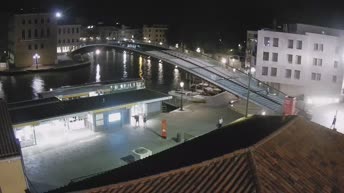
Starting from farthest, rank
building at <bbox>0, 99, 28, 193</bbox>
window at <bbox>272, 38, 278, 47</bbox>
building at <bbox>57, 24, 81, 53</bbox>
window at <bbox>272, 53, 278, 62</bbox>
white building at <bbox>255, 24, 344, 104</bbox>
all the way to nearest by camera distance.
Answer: building at <bbox>57, 24, 81, 53</bbox>
window at <bbox>272, 53, 278, 62</bbox>
window at <bbox>272, 38, 278, 47</bbox>
white building at <bbox>255, 24, 344, 104</bbox>
building at <bbox>0, 99, 28, 193</bbox>

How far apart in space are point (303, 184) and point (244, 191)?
1055 millimetres

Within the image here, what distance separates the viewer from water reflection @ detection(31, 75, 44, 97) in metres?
44.8

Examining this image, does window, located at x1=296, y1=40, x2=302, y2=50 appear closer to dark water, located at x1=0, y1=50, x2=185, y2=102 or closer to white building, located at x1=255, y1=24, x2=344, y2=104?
white building, located at x1=255, y1=24, x2=344, y2=104

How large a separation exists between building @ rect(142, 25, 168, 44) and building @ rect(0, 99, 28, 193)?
8157cm

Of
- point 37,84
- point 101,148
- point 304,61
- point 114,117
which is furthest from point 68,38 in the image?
point 101,148

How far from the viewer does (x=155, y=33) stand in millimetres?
96125

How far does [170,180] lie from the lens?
6.41 meters

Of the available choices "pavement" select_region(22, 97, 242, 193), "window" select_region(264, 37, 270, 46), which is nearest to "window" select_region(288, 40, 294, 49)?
"window" select_region(264, 37, 270, 46)

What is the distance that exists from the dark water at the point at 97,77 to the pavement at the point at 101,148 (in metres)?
18.5

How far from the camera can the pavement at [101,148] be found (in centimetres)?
1633

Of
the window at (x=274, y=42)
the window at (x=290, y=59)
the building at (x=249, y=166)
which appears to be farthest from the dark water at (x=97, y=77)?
the building at (x=249, y=166)

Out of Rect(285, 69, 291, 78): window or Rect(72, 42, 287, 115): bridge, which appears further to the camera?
Rect(285, 69, 291, 78): window

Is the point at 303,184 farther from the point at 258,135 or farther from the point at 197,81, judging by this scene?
the point at 197,81

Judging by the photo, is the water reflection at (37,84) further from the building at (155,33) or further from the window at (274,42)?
the building at (155,33)
